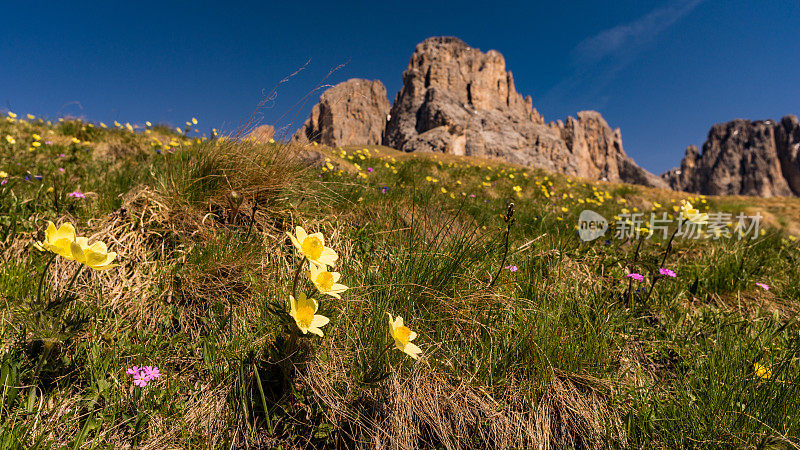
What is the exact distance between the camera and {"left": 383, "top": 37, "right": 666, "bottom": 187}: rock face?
3482 inches

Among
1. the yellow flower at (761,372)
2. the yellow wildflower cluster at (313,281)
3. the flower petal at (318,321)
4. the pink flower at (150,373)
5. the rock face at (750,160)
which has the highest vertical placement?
the rock face at (750,160)

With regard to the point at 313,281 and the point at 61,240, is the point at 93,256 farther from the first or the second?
the point at 313,281

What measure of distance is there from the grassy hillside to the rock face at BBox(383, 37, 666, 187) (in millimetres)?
80249

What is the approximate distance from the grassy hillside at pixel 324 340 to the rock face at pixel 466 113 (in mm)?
80249

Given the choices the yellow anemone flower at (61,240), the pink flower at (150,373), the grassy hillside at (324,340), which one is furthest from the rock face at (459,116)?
the yellow anemone flower at (61,240)

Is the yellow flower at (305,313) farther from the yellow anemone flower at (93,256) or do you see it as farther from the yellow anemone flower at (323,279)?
the yellow anemone flower at (93,256)

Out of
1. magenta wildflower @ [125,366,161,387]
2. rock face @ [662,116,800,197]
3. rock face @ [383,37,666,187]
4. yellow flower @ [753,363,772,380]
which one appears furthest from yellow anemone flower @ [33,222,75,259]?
rock face @ [662,116,800,197]

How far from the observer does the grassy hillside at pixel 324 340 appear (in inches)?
56.8

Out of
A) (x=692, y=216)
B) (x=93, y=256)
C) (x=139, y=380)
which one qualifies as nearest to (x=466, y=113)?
(x=692, y=216)

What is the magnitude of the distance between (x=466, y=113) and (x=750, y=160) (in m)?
92.6

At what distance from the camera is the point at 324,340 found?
66.3 inches

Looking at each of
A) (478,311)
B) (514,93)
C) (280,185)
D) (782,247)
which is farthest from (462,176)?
(514,93)

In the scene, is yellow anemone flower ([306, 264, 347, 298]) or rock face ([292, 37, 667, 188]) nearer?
yellow anemone flower ([306, 264, 347, 298])

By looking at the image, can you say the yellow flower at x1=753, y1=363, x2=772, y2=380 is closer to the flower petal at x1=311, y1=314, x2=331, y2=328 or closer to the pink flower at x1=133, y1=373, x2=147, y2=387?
the flower petal at x1=311, y1=314, x2=331, y2=328
